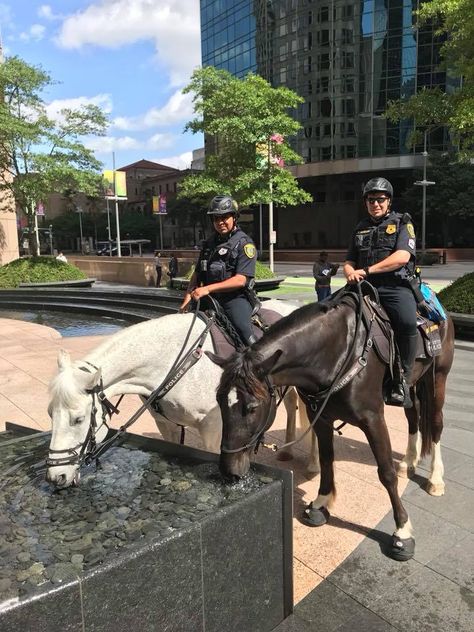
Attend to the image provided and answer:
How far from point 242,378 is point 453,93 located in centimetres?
1340

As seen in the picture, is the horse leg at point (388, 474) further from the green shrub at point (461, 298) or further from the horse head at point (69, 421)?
the green shrub at point (461, 298)

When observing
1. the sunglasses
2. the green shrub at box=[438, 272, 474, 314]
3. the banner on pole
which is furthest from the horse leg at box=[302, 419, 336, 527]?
the banner on pole

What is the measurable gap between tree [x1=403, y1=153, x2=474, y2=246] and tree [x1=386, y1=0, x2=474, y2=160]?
Answer: 102ft

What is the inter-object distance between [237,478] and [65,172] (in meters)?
22.1

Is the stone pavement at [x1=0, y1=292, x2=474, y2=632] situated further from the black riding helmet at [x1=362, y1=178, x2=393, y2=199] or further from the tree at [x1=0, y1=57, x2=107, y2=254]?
the tree at [x1=0, y1=57, x2=107, y2=254]

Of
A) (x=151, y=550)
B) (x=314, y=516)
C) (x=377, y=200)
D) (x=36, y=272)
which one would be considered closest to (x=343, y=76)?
(x=36, y=272)

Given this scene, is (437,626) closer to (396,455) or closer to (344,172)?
(396,455)

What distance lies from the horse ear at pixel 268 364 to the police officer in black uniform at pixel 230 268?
136 cm

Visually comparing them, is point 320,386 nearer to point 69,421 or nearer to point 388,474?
point 388,474

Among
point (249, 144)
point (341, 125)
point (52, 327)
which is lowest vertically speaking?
point (52, 327)

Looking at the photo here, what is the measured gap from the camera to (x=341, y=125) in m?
51.4

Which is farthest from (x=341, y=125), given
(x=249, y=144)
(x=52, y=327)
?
(x=52, y=327)

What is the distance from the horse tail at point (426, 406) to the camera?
4738 mm

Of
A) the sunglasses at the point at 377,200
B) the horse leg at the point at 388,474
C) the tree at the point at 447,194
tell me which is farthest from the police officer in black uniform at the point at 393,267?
the tree at the point at 447,194
